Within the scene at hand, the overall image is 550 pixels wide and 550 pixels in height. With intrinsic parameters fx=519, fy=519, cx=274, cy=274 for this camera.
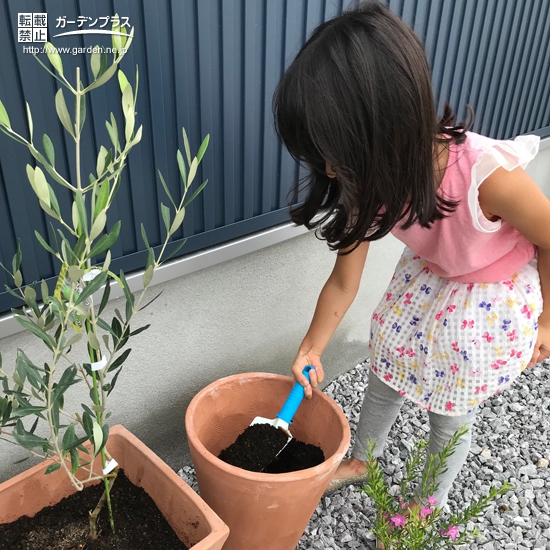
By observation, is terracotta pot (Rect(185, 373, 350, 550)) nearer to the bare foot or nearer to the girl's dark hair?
the bare foot

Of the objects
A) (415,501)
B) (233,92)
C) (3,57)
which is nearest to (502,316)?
(415,501)

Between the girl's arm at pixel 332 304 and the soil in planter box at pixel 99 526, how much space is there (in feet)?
1.45

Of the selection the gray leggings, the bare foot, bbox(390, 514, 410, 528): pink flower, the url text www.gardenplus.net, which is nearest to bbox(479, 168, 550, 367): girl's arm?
the gray leggings

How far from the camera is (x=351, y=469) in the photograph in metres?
1.50

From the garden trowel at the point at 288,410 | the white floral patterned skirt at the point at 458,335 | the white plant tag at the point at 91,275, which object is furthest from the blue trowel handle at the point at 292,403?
the white plant tag at the point at 91,275

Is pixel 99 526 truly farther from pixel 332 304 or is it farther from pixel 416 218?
pixel 416 218

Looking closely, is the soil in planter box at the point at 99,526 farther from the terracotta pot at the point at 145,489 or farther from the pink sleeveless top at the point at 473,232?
the pink sleeveless top at the point at 473,232

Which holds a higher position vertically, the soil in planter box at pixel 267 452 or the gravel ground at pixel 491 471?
the soil in planter box at pixel 267 452

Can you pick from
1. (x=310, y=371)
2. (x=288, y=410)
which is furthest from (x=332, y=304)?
(x=288, y=410)

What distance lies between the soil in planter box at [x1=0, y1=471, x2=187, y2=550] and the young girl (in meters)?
0.44

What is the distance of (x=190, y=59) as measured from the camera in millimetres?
1049

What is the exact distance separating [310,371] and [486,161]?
607mm

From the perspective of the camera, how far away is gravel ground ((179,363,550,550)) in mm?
1390

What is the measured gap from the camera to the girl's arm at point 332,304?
127 centimetres
